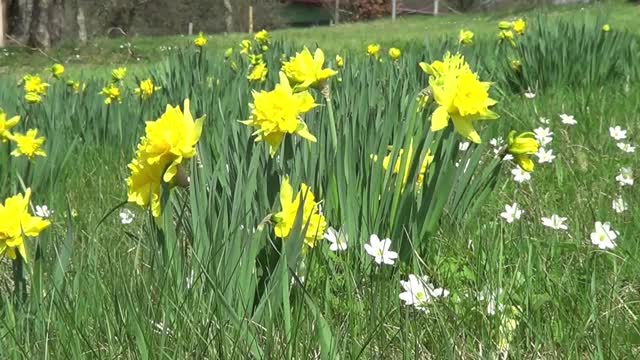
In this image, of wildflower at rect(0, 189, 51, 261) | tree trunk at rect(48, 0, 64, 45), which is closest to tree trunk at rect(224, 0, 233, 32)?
tree trunk at rect(48, 0, 64, 45)

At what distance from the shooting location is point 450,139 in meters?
1.60

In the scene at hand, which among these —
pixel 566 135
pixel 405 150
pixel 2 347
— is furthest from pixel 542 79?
pixel 2 347

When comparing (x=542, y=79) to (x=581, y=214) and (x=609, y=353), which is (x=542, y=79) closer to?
(x=581, y=214)

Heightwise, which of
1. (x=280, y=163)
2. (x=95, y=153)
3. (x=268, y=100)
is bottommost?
(x=95, y=153)

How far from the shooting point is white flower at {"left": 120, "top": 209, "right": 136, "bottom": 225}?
1.73 meters

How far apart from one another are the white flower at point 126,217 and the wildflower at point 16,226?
632mm

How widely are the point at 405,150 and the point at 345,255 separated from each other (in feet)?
0.81

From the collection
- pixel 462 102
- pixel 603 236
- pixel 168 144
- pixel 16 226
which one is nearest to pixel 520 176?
pixel 603 236

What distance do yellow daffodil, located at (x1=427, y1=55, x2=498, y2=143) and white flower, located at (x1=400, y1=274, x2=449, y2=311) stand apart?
0.28m

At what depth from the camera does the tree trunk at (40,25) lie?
12.1 m

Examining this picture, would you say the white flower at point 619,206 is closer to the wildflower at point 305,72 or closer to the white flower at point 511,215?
the white flower at point 511,215

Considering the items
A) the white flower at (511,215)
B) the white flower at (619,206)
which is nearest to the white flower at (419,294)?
the white flower at (511,215)

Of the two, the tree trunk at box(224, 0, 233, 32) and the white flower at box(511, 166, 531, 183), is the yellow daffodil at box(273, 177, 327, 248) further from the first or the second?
the tree trunk at box(224, 0, 233, 32)

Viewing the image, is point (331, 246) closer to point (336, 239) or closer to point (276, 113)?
point (336, 239)
